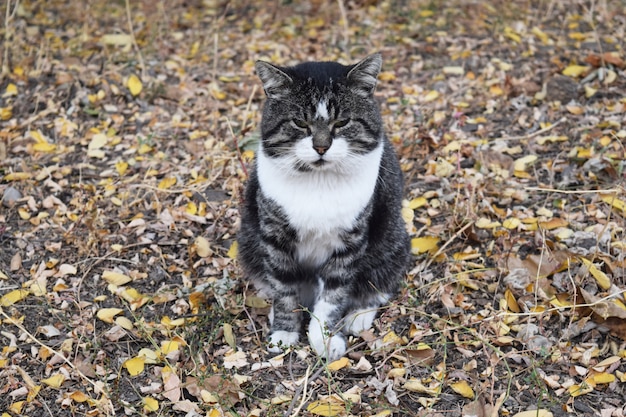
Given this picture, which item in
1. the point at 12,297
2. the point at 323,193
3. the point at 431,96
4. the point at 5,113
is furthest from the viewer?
the point at 431,96

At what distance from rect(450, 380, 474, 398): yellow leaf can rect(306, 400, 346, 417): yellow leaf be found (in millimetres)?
547

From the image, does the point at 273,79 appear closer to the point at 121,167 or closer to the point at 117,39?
the point at 121,167

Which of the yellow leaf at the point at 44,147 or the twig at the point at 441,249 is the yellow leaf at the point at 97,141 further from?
the twig at the point at 441,249

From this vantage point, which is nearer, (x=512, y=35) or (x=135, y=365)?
(x=135, y=365)

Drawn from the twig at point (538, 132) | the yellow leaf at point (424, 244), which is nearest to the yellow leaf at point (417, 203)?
the yellow leaf at point (424, 244)

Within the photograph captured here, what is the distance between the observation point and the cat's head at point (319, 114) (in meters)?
3.57

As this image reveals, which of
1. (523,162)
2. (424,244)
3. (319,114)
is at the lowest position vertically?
(424,244)

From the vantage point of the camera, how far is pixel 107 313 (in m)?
4.13

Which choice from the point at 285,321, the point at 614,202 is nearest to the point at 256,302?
the point at 285,321

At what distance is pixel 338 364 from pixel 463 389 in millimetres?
625

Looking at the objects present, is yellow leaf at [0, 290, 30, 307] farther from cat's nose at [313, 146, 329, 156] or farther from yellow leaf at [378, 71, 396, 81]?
yellow leaf at [378, 71, 396, 81]

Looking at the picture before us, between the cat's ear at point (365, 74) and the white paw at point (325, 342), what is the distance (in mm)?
1225

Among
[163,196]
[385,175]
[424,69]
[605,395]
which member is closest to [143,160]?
[163,196]

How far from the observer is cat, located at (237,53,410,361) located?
11.8 ft
